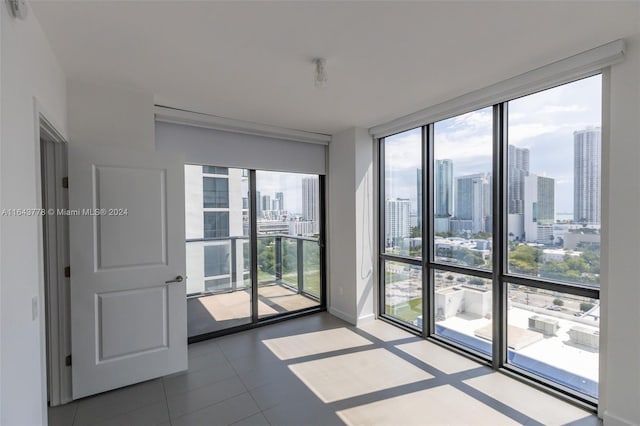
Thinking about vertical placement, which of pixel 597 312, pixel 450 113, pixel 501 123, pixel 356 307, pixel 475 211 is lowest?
pixel 356 307

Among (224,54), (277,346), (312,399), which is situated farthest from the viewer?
(277,346)

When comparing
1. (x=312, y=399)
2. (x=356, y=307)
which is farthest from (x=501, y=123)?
(x=312, y=399)

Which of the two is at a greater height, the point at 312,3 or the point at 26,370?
the point at 312,3

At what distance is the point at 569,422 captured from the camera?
2.10 m

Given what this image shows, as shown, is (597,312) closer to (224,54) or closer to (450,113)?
(450,113)

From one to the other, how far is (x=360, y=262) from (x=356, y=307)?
0.58m

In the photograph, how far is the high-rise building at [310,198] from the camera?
4.28 meters

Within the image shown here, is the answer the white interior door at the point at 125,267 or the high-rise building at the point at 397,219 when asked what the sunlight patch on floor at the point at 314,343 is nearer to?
the white interior door at the point at 125,267

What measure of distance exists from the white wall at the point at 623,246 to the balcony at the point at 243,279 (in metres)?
3.12

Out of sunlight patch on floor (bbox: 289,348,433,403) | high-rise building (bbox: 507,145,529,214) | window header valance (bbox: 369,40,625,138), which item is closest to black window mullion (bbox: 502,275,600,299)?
high-rise building (bbox: 507,145,529,214)

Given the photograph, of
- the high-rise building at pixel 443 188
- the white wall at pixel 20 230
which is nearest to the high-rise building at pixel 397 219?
the high-rise building at pixel 443 188

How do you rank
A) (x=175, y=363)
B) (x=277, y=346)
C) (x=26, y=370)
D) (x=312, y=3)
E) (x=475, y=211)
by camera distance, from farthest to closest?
(x=277, y=346) < (x=475, y=211) < (x=175, y=363) < (x=312, y=3) < (x=26, y=370)

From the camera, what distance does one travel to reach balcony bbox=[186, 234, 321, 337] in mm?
3527

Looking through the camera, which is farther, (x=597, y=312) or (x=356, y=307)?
(x=356, y=307)
